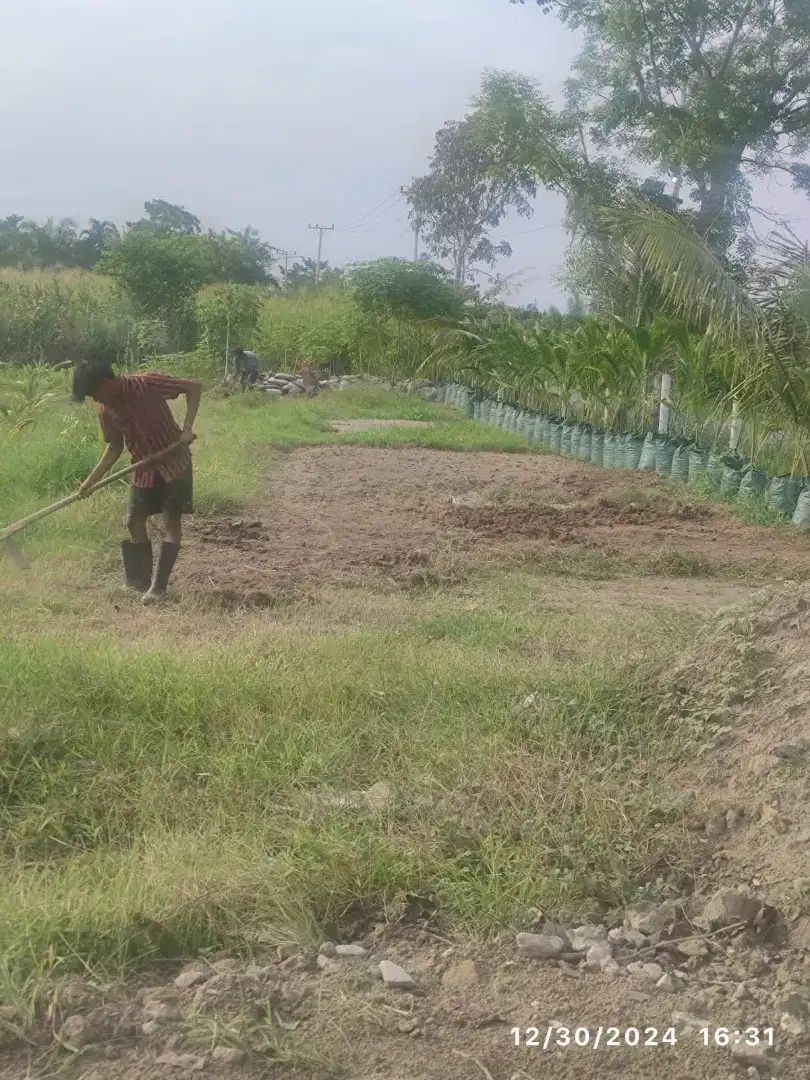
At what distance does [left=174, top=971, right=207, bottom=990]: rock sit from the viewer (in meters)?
2.39

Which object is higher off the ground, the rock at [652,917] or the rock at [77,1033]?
the rock at [652,917]

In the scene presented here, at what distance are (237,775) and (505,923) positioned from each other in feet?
3.47

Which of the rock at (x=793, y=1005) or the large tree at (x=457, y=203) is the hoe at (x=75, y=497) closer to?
the rock at (x=793, y=1005)

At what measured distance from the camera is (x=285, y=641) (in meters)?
4.62

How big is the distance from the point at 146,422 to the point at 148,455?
0.18 meters

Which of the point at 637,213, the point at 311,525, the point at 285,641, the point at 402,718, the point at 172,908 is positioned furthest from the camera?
the point at 637,213

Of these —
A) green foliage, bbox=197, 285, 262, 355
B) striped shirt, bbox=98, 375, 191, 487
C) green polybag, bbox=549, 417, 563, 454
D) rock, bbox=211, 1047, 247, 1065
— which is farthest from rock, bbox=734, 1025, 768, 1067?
green foliage, bbox=197, 285, 262, 355

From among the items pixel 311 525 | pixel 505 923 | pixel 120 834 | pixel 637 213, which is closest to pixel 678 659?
pixel 505 923

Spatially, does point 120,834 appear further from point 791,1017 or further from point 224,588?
point 224,588

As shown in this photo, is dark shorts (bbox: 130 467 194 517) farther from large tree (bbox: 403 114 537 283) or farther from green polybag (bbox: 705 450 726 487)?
large tree (bbox: 403 114 537 283)

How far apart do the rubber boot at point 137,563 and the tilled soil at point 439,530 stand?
0.23m

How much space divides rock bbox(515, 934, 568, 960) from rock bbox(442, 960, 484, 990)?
0.13m

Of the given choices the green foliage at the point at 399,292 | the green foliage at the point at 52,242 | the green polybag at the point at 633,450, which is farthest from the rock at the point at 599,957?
the green foliage at the point at 52,242
